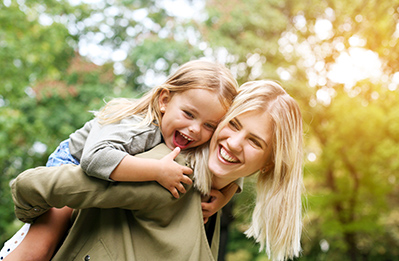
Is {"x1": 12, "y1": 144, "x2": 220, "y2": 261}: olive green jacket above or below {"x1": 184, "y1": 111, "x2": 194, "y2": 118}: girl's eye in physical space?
below

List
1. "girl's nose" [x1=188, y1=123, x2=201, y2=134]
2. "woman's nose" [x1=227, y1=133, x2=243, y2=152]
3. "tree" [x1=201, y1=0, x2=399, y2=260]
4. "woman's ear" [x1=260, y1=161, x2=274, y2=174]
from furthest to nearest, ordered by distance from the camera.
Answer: "tree" [x1=201, y1=0, x2=399, y2=260]
"woman's ear" [x1=260, y1=161, x2=274, y2=174]
"girl's nose" [x1=188, y1=123, x2=201, y2=134]
"woman's nose" [x1=227, y1=133, x2=243, y2=152]

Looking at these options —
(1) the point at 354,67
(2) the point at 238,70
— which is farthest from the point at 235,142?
(1) the point at 354,67

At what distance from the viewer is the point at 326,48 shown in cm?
1234

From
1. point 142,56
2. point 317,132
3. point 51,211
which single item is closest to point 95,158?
point 51,211

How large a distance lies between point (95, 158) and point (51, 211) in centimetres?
47

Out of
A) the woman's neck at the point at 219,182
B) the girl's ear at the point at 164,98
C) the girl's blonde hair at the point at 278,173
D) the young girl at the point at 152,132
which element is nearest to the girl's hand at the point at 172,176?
the young girl at the point at 152,132

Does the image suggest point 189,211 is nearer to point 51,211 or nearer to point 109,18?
point 51,211

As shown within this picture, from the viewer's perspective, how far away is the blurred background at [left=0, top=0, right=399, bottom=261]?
911 centimetres

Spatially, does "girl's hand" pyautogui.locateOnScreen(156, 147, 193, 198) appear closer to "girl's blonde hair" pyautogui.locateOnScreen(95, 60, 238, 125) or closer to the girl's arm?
the girl's arm

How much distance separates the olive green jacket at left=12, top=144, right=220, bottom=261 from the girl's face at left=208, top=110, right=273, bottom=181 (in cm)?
20

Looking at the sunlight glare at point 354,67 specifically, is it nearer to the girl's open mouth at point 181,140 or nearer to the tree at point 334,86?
the tree at point 334,86

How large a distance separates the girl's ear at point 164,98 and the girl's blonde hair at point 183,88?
17 millimetres

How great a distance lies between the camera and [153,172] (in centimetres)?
194

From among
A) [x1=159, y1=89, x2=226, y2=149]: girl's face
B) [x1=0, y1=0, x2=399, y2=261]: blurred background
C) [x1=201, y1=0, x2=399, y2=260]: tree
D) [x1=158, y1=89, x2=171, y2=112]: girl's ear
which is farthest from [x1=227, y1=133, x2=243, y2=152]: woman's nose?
[x1=201, y1=0, x2=399, y2=260]: tree
